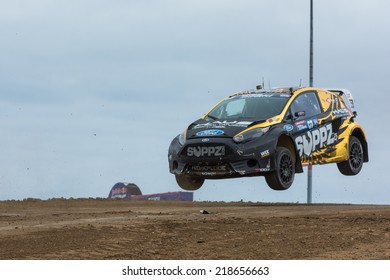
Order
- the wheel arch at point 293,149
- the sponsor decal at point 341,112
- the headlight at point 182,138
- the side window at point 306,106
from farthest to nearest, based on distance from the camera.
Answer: the sponsor decal at point 341,112, the side window at point 306,106, the wheel arch at point 293,149, the headlight at point 182,138

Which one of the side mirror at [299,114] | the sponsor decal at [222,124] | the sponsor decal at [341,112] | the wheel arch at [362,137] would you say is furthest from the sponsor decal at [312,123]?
the wheel arch at [362,137]

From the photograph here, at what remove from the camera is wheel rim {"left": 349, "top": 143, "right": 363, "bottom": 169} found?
1909cm

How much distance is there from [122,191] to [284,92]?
16.1 meters

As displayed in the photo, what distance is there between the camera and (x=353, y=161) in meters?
19.1

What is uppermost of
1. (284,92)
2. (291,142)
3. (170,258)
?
(284,92)

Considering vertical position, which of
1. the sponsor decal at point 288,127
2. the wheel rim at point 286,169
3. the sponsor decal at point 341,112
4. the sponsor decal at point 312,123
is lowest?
the wheel rim at point 286,169

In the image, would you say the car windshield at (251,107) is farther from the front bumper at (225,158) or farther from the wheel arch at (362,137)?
the wheel arch at (362,137)

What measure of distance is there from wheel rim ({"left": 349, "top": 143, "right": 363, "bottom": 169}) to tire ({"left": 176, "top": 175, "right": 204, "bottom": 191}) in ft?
13.2

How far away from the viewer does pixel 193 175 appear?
16125mm

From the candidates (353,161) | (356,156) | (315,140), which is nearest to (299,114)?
(315,140)

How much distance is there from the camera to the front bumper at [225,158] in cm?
1557

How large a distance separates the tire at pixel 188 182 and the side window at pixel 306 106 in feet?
7.97
